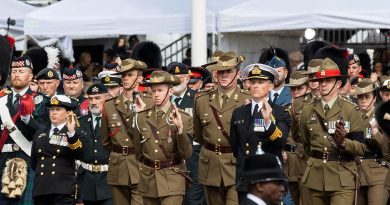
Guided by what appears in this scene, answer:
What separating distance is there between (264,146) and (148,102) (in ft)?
7.04

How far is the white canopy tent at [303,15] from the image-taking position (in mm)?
19500

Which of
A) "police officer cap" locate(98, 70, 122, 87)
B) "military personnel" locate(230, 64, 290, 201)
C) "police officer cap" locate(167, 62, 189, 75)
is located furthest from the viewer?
"police officer cap" locate(167, 62, 189, 75)

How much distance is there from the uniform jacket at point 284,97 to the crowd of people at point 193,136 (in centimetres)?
2

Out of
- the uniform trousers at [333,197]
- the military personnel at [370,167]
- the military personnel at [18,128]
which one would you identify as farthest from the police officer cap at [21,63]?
the uniform trousers at [333,197]

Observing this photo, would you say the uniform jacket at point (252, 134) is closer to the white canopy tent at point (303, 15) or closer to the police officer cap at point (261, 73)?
the police officer cap at point (261, 73)

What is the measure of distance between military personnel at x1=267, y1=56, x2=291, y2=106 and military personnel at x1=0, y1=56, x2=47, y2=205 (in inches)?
115

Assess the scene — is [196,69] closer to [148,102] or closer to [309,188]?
[148,102]

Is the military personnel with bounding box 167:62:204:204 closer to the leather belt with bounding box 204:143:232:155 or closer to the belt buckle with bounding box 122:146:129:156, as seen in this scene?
the belt buckle with bounding box 122:146:129:156

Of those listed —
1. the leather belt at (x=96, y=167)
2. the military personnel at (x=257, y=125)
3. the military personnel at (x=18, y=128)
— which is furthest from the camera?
the leather belt at (x=96, y=167)

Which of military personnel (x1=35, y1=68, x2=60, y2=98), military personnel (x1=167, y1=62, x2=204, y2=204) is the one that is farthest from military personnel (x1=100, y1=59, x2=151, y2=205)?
military personnel (x1=35, y1=68, x2=60, y2=98)

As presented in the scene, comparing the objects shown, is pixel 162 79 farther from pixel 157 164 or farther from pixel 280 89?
pixel 280 89

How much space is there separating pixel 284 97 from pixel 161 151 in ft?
8.91

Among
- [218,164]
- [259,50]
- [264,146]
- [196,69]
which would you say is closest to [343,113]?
[264,146]

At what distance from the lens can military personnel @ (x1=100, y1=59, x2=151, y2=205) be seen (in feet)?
51.9
